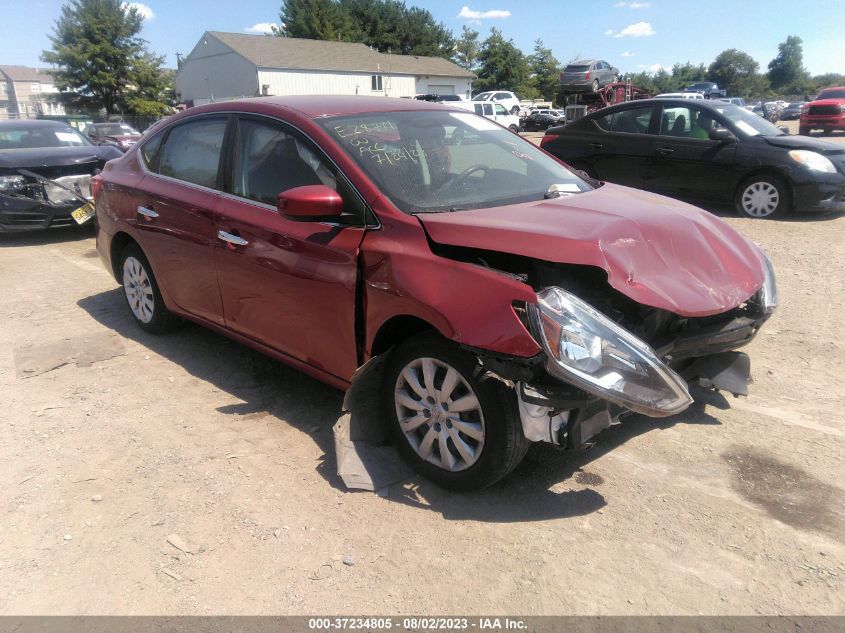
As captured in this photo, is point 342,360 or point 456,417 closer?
point 456,417

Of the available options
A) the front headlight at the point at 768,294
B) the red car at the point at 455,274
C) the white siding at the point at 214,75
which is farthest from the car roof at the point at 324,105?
the white siding at the point at 214,75

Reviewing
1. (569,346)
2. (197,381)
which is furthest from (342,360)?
(197,381)

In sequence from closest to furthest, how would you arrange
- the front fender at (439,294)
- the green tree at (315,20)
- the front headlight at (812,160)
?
1. the front fender at (439,294)
2. the front headlight at (812,160)
3. the green tree at (315,20)

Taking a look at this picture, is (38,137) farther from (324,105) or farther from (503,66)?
(503,66)

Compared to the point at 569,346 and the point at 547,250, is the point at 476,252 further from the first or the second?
the point at 569,346

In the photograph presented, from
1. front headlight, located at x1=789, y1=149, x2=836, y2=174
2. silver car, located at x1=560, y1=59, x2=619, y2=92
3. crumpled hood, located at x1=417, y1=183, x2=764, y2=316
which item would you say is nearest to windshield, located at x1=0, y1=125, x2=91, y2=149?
crumpled hood, located at x1=417, y1=183, x2=764, y2=316

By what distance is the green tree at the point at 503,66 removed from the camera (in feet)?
222

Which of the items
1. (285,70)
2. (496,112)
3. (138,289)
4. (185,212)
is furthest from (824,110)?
(285,70)

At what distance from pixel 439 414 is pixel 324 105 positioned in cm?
205

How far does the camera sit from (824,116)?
2770 cm

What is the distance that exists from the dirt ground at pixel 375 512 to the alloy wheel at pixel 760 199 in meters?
4.66

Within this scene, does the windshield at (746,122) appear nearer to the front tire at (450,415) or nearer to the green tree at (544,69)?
the front tire at (450,415)

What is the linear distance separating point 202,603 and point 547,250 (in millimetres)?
1948

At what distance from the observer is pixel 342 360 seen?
3.38 m
